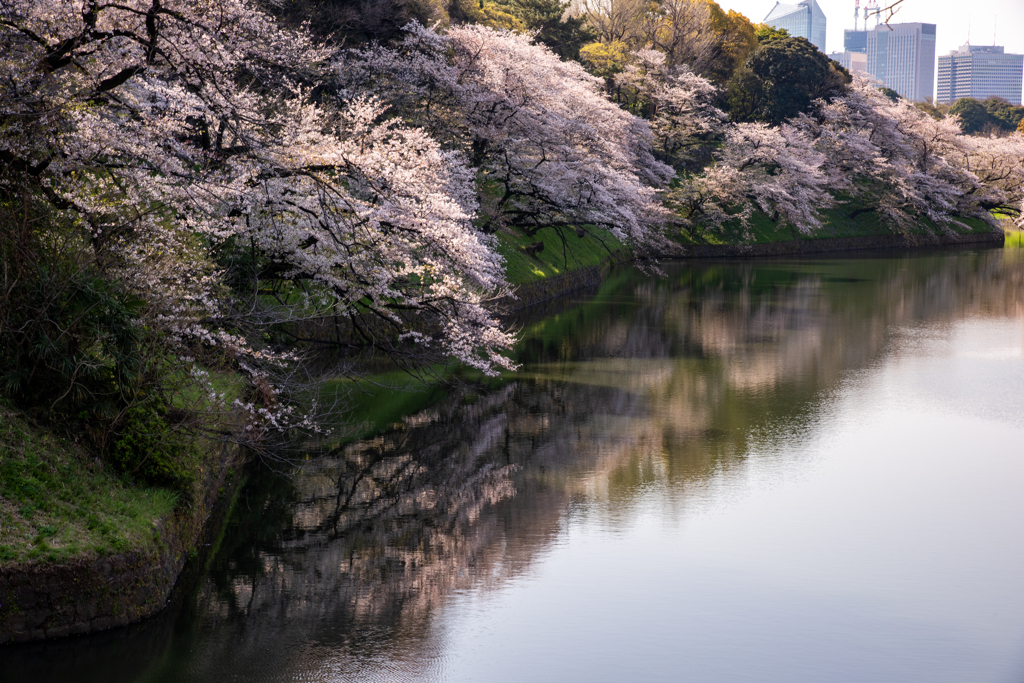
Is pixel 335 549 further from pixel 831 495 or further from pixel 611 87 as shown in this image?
pixel 611 87

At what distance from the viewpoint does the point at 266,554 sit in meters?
9.16

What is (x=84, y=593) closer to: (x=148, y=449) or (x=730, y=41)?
(x=148, y=449)

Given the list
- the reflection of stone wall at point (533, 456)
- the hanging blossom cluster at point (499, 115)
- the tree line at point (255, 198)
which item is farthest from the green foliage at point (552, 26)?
the reflection of stone wall at point (533, 456)

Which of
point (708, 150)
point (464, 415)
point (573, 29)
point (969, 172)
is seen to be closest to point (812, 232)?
point (708, 150)

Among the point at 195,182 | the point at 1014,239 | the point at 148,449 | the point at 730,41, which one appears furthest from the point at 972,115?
the point at 148,449

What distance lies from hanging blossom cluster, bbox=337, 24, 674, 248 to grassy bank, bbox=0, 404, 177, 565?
16.3 meters

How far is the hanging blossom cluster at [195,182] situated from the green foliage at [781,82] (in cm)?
4247

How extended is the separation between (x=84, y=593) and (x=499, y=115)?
1955 centimetres

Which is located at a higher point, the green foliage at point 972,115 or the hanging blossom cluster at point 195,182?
the green foliage at point 972,115

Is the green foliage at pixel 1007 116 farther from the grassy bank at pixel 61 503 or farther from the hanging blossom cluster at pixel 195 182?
the grassy bank at pixel 61 503

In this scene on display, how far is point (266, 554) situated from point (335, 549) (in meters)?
0.71

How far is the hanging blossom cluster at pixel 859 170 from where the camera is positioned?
46.9 metres

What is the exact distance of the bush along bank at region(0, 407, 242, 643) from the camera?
6.84m

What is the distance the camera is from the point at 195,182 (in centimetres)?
1127
